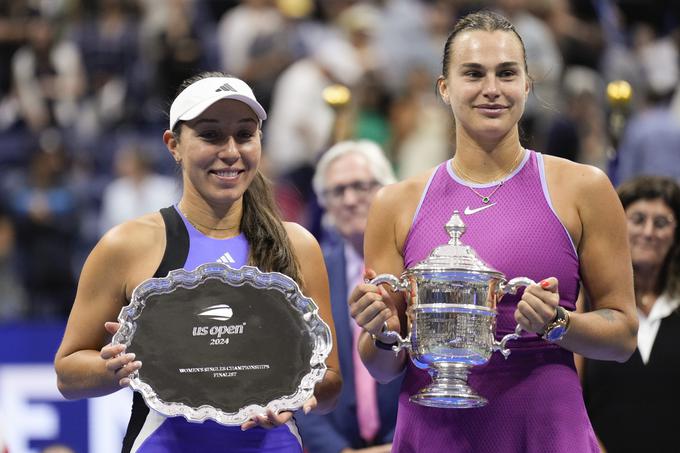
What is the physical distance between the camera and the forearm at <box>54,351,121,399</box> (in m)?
3.05

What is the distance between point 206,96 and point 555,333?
1.07 meters

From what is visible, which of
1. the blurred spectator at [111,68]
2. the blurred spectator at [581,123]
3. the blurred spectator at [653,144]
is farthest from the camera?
the blurred spectator at [111,68]

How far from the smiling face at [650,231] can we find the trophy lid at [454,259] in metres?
1.51

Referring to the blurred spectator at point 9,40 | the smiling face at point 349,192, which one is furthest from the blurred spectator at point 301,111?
the smiling face at point 349,192

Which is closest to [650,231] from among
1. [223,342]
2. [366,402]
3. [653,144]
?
[366,402]

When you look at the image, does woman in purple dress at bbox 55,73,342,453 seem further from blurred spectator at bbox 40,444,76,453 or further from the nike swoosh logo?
blurred spectator at bbox 40,444,76,453

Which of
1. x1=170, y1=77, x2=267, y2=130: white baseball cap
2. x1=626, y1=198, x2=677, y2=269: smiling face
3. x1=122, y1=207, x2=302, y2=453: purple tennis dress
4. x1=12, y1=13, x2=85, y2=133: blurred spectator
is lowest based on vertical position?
x1=122, y1=207, x2=302, y2=453: purple tennis dress

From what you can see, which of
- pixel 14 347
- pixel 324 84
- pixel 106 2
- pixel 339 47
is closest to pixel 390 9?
pixel 339 47

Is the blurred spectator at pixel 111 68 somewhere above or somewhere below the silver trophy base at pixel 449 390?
above

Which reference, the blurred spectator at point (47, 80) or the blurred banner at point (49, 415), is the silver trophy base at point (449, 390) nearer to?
the blurred banner at point (49, 415)

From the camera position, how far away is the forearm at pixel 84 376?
120 inches

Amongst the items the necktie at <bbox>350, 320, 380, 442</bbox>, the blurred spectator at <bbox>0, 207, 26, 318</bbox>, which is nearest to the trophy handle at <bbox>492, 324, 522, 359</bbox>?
the necktie at <bbox>350, 320, 380, 442</bbox>

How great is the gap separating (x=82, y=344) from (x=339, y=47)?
7.22 metres

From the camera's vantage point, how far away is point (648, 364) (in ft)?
13.6
